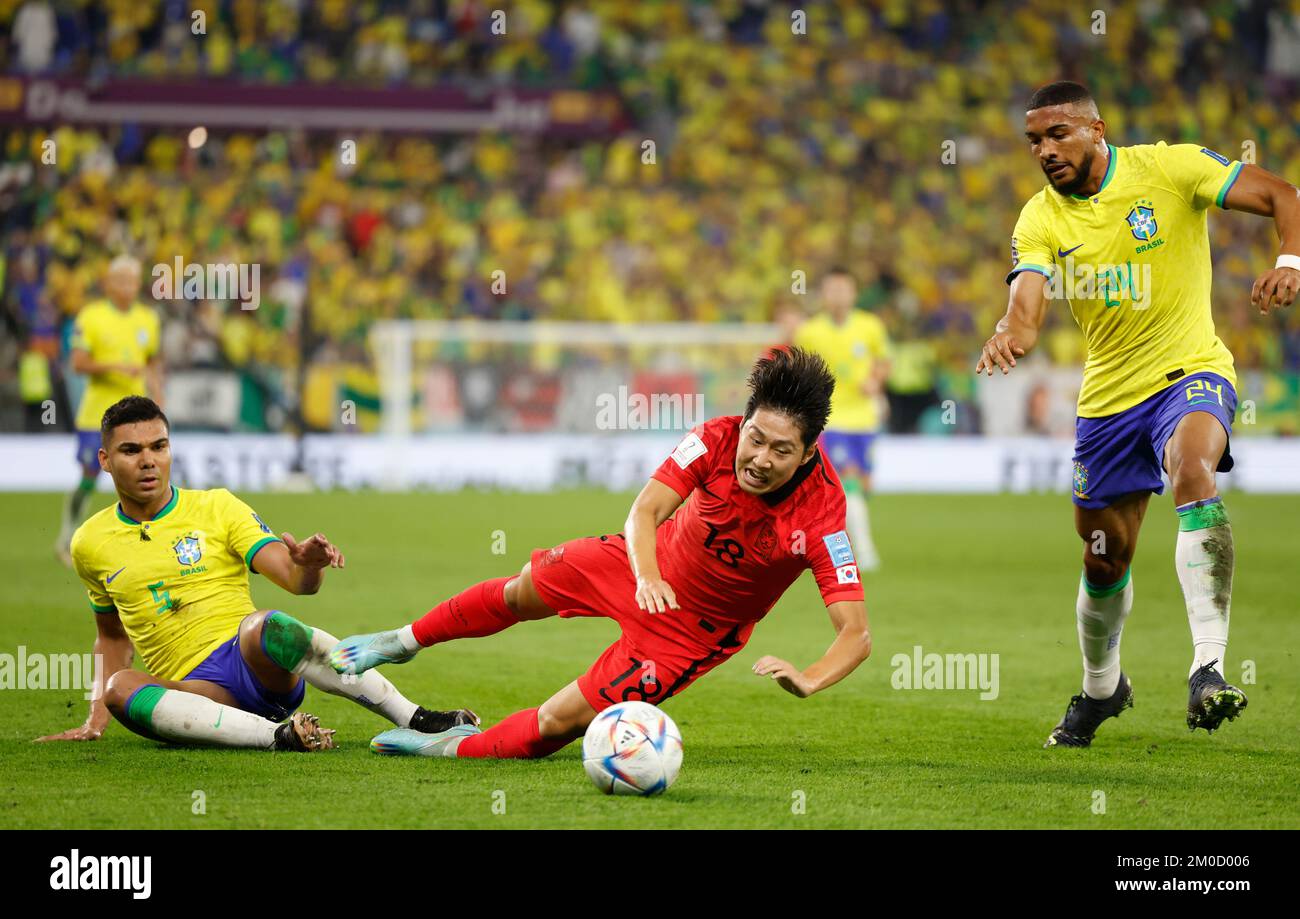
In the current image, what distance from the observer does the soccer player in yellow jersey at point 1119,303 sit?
575cm

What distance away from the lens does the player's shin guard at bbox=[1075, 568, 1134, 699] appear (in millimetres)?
6137

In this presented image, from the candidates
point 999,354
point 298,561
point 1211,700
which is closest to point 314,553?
point 298,561

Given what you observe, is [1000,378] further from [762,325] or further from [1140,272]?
[1140,272]

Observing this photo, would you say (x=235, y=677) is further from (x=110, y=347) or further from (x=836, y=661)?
(x=110, y=347)

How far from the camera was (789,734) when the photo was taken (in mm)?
6379

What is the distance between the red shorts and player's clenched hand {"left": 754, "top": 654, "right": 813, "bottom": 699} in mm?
941

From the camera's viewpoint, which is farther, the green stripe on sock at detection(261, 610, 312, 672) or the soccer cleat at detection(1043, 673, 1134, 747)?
the soccer cleat at detection(1043, 673, 1134, 747)

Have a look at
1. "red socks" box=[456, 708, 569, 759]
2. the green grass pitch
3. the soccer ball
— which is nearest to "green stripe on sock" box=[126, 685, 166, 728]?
the green grass pitch

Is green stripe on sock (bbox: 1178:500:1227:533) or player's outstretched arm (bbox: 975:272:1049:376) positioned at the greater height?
player's outstretched arm (bbox: 975:272:1049:376)

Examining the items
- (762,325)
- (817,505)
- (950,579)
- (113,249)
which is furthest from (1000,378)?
(817,505)

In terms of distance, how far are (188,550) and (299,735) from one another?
2.75 feet

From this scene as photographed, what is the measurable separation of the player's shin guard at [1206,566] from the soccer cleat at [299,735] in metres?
3.02

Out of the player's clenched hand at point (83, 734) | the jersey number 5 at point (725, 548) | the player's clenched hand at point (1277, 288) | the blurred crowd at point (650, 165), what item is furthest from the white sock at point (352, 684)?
the blurred crowd at point (650, 165)

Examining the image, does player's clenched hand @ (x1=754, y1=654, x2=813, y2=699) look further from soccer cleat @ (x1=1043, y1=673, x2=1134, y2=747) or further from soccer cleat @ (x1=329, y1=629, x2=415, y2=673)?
soccer cleat @ (x1=1043, y1=673, x2=1134, y2=747)
